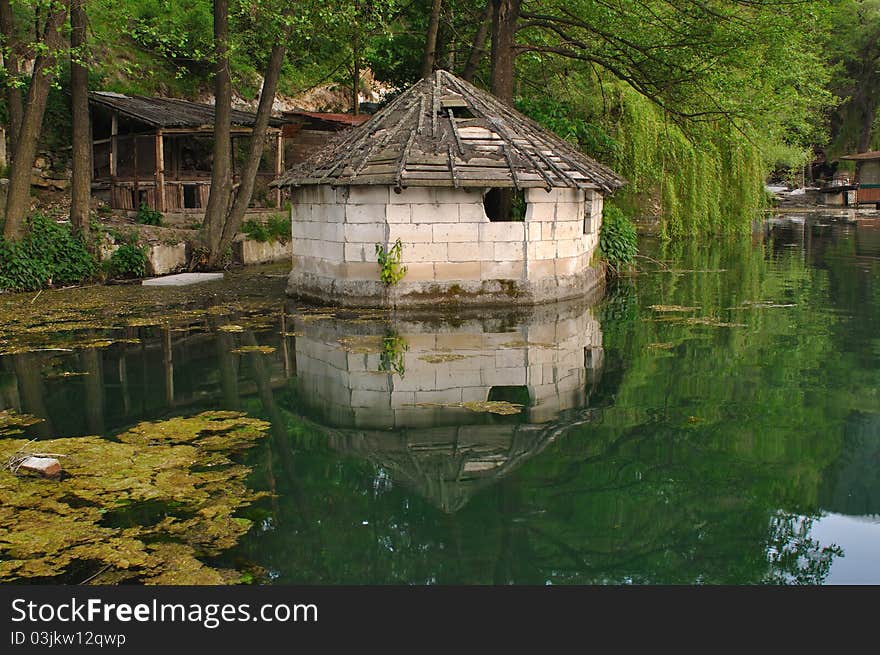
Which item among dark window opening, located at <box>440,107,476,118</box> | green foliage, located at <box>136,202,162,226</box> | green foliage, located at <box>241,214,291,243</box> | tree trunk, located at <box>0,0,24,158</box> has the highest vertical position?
tree trunk, located at <box>0,0,24,158</box>

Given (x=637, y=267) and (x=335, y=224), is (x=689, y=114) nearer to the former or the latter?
(x=637, y=267)

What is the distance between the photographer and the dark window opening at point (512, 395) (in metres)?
9.65

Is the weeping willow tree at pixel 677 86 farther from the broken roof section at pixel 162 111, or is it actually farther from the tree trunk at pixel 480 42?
the broken roof section at pixel 162 111

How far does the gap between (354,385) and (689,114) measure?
13794 mm

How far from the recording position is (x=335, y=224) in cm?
1596

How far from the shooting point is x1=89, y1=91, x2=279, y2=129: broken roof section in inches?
952

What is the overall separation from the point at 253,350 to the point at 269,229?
12580mm

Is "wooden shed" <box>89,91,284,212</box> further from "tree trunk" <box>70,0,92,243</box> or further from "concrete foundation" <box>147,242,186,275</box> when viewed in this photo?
"tree trunk" <box>70,0,92,243</box>

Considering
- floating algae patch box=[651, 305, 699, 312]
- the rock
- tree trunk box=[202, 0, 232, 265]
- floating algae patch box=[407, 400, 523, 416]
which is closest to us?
the rock

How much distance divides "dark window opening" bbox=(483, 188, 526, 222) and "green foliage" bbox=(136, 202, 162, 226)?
9.42 m

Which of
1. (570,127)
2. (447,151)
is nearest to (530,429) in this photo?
(447,151)

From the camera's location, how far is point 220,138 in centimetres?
2033

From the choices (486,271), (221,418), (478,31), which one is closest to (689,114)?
(478,31)

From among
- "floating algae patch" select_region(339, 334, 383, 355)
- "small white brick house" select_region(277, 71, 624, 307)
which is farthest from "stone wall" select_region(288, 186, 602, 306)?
"floating algae patch" select_region(339, 334, 383, 355)
